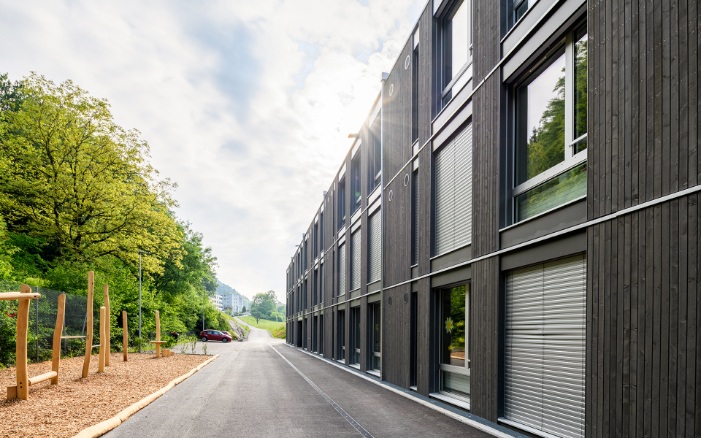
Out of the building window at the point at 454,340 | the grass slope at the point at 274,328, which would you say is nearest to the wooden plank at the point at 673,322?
the building window at the point at 454,340

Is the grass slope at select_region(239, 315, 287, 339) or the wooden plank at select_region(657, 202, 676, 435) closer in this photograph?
the wooden plank at select_region(657, 202, 676, 435)

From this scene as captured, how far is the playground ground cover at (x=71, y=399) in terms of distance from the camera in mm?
7637

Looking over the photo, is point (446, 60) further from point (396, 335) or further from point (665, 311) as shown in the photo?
point (665, 311)

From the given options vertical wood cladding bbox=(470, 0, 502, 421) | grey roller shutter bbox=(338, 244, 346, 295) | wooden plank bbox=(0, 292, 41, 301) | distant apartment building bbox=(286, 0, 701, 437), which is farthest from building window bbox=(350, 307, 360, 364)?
wooden plank bbox=(0, 292, 41, 301)

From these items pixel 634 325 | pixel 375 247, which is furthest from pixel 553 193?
pixel 375 247

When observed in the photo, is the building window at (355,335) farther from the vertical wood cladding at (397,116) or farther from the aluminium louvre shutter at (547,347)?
the aluminium louvre shutter at (547,347)

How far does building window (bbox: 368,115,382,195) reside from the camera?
64.4 ft

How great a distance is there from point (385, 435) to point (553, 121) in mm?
5358

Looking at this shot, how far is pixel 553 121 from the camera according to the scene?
26.3 feet

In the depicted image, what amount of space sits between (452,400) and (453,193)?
4.42 meters

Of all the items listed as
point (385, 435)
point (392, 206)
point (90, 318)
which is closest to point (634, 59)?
point (385, 435)

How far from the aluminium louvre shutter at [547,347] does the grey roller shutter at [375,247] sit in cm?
969

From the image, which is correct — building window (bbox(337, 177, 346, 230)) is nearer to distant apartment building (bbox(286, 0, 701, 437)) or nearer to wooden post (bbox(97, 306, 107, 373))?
distant apartment building (bbox(286, 0, 701, 437))

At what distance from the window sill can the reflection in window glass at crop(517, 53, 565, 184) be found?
4536 millimetres
